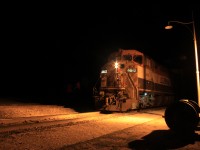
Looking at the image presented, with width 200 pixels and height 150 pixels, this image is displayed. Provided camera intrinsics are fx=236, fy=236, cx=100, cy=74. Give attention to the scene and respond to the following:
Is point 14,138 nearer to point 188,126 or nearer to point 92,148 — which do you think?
point 92,148

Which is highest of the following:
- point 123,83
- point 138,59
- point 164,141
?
point 138,59

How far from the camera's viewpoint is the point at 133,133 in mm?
9102

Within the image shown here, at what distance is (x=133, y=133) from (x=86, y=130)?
192 centimetres

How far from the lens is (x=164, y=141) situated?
7789mm

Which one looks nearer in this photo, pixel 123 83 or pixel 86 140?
pixel 86 140

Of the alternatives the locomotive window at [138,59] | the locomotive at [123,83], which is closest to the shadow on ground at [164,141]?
the locomotive at [123,83]

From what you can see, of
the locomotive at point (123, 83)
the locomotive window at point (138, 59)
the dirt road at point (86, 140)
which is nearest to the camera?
the dirt road at point (86, 140)

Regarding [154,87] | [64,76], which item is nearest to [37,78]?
[64,76]

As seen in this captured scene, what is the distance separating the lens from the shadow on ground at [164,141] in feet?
22.9

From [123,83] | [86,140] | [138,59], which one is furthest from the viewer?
[138,59]

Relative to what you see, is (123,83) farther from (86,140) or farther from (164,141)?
(86,140)

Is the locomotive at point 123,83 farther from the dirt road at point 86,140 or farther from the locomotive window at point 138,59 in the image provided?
the dirt road at point 86,140

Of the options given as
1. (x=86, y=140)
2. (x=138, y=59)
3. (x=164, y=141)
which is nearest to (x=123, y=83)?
(x=138, y=59)

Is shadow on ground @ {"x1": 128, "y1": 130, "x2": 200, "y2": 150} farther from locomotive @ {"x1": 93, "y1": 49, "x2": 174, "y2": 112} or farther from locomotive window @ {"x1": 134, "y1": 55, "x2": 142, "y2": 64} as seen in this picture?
locomotive window @ {"x1": 134, "y1": 55, "x2": 142, "y2": 64}
